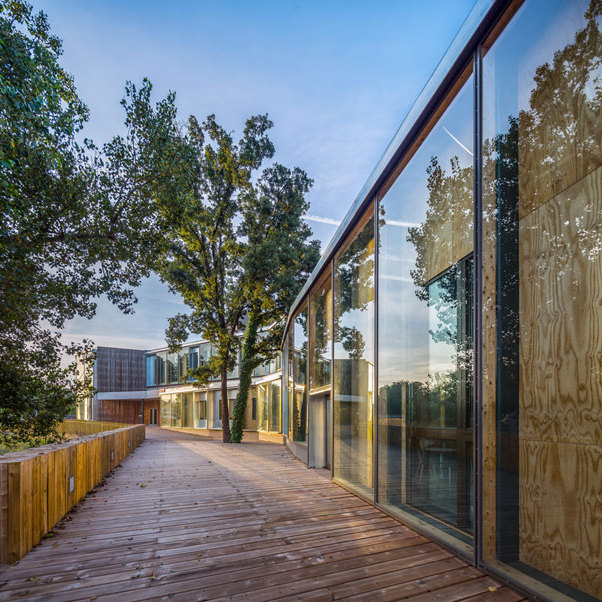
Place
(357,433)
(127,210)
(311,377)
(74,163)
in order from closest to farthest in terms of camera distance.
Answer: (357,433) → (74,163) → (127,210) → (311,377)

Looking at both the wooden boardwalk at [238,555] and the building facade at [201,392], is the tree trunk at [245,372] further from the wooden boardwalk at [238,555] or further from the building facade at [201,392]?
the wooden boardwalk at [238,555]

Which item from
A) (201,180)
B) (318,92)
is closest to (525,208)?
(318,92)

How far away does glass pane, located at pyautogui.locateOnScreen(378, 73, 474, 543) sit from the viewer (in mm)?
4020

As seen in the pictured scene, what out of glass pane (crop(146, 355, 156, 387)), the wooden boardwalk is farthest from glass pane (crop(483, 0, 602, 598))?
glass pane (crop(146, 355, 156, 387))

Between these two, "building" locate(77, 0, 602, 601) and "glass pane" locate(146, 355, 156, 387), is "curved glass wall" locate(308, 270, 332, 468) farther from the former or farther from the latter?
"glass pane" locate(146, 355, 156, 387)

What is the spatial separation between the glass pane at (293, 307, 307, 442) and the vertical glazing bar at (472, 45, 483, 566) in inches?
293

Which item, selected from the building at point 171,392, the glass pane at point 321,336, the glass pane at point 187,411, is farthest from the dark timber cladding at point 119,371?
the glass pane at point 321,336

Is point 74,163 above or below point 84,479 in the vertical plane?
above

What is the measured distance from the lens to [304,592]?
3.05m

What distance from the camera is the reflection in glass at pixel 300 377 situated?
11156 mm

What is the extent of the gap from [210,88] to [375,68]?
188 inches

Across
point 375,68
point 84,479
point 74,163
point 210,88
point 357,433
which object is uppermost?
point 210,88

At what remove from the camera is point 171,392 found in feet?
111

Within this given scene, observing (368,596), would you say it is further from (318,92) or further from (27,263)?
(318,92)
